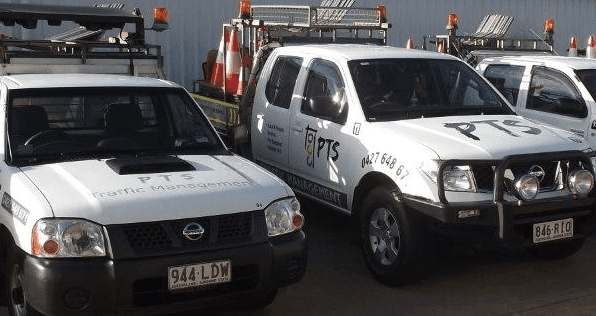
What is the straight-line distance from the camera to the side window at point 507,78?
7.75 metres

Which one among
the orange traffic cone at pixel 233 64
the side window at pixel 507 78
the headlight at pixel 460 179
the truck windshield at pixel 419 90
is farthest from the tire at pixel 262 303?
the side window at pixel 507 78

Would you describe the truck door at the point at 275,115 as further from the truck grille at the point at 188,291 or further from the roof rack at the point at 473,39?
the roof rack at the point at 473,39

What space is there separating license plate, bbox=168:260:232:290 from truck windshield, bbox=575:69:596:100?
4658 mm

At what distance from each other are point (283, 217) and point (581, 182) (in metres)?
2.25

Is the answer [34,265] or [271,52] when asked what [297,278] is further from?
[271,52]

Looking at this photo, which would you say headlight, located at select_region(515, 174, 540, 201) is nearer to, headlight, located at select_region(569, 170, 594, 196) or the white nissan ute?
headlight, located at select_region(569, 170, 594, 196)

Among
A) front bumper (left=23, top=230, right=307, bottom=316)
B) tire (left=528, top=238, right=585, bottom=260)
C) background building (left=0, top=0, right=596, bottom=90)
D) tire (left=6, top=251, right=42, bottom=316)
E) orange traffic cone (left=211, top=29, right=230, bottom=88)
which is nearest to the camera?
front bumper (left=23, top=230, right=307, bottom=316)

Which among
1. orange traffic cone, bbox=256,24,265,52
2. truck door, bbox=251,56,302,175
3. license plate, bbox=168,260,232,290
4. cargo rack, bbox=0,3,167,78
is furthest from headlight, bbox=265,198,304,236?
orange traffic cone, bbox=256,24,265,52

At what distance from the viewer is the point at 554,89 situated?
741 cm

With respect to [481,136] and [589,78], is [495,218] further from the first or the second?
[589,78]

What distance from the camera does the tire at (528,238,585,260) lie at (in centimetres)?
576

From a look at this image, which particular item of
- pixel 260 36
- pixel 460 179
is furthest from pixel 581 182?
pixel 260 36

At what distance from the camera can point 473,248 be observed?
4961 mm

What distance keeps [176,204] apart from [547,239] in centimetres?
264
